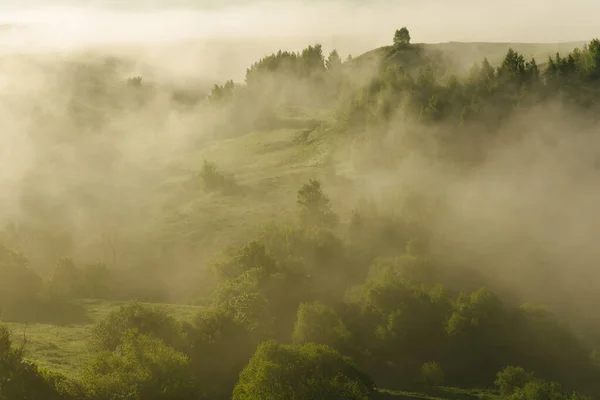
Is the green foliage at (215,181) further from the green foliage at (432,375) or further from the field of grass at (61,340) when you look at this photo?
the green foliage at (432,375)

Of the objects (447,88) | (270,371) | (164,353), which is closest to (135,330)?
(164,353)

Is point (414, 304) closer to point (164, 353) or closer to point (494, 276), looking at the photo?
point (494, 276)

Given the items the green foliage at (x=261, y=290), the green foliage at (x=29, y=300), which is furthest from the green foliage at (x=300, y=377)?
the green foliage at (x=29, y=300)

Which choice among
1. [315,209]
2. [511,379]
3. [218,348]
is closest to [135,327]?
[218,348]

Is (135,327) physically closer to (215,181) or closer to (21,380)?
(21,380)


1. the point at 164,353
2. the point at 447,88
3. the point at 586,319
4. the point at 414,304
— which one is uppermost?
the point at 447,88

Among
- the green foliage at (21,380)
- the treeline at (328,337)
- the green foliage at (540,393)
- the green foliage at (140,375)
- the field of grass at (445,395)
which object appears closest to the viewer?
the green foliage at (21,380)
